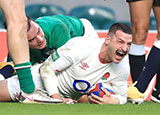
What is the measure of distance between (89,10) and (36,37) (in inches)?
160

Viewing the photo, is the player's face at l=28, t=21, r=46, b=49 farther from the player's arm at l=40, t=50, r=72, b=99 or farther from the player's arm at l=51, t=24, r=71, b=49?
the player's arm at l=40, t=50, r=72, b=99

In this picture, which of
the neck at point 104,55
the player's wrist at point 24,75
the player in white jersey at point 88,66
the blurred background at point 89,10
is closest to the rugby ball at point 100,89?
the player in white jersey at point 88,66

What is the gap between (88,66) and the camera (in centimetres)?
331

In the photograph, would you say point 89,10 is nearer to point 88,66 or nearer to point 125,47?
point 88,66

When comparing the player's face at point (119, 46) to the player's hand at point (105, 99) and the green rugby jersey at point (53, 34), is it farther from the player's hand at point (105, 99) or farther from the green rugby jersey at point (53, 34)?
the green rugby jersey at point (53, 34)

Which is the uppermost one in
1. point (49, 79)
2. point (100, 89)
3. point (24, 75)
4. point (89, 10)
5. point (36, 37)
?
point (24, 75)

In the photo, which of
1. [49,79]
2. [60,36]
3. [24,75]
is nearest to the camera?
[24,75]

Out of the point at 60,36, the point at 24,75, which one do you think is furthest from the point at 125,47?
the point at 60,36

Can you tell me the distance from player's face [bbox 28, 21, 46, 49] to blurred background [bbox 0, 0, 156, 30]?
11.8ft

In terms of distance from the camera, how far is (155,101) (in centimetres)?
354

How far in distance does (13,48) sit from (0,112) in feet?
2.00

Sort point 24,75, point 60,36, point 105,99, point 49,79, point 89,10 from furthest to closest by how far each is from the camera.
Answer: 1. point 89,10
2. point 60,36
3. point 49,79
4. point 105,99
5. point 24,75

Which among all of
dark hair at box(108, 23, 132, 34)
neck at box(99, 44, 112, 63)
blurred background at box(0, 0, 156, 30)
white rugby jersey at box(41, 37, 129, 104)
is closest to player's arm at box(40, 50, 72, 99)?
white rugby jersey at box(41, 37, 129, 104)

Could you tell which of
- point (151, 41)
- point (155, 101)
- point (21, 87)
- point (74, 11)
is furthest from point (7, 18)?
point (74, 11)
